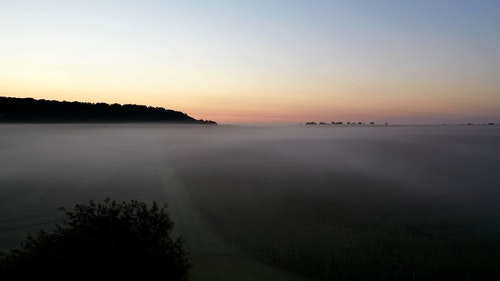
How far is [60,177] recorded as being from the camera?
1636 inches

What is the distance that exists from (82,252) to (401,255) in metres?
12.2

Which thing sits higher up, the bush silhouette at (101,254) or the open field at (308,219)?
the bush silhouette at (101,254)

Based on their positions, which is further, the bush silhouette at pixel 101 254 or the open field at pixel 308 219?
the open field at pixel 308 219

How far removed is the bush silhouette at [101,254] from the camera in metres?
9.59

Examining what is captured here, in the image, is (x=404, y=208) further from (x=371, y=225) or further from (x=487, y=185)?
(x=487, y=185)

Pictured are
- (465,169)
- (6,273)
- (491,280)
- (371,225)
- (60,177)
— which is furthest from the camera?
(465,169)

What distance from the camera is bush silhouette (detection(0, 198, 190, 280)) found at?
9.59 m

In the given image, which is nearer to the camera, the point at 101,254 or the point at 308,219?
the point at 101,254

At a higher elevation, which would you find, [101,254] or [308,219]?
[101,254]

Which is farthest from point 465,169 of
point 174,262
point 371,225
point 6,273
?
point 6,273

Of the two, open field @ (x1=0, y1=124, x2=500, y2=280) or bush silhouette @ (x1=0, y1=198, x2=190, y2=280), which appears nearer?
bush silhouette @ (x1=0, y1=198, x2=190, y2=280)

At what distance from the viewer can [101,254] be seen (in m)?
10.0

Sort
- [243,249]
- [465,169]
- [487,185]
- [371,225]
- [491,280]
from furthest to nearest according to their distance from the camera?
[465,169], [487,185], [371,225], [243,249], [491,280]

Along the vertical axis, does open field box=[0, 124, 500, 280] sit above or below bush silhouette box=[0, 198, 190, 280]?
below
